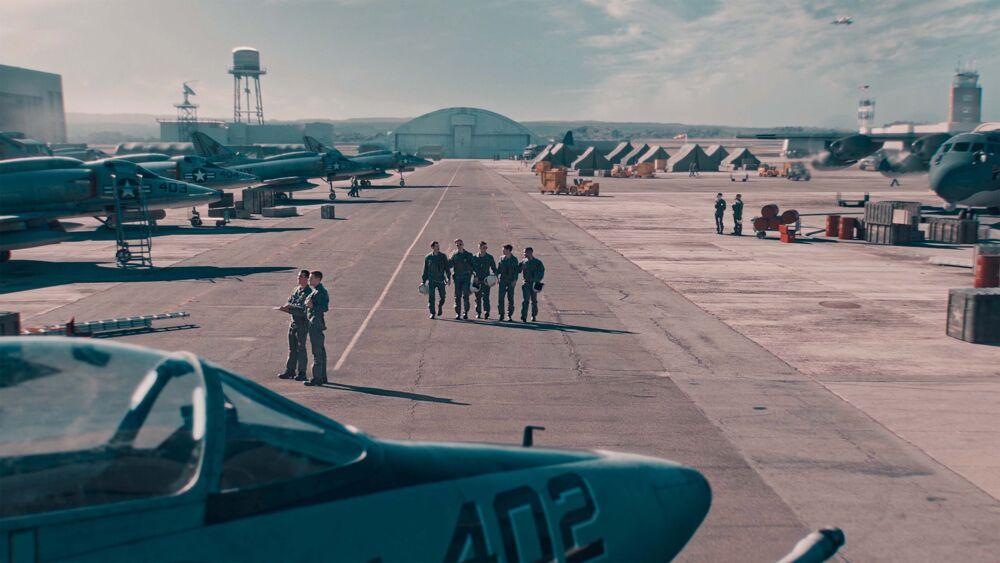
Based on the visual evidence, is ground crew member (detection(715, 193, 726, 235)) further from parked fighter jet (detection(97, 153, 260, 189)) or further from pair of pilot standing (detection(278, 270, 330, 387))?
pair of pilot standing (detection(278, 270, 330, 387))

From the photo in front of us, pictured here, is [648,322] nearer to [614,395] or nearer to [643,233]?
[614,395]

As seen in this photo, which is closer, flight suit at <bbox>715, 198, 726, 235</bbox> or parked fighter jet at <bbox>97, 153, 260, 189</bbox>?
flight suit at <bbox>715, 198, 726, 235</bbox>

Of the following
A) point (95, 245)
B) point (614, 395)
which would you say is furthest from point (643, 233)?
point (614, 395)

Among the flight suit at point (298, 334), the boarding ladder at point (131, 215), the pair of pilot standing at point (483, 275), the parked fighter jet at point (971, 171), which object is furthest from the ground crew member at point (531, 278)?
the parked fighter jet at point (971, 171)

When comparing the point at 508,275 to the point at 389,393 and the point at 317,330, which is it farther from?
the point at 389,393

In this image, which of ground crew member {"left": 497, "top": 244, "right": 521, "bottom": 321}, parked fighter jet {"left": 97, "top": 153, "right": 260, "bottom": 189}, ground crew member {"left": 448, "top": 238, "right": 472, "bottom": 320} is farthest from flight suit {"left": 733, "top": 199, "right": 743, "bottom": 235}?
parked fighter jet {"left": 97, "top": 153, "right": 260, "bottom": 189}

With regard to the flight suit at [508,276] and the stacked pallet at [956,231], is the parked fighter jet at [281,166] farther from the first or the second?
the flight suit at [508,276]

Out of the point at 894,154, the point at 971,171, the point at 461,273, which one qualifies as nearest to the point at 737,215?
the point at 971,171
